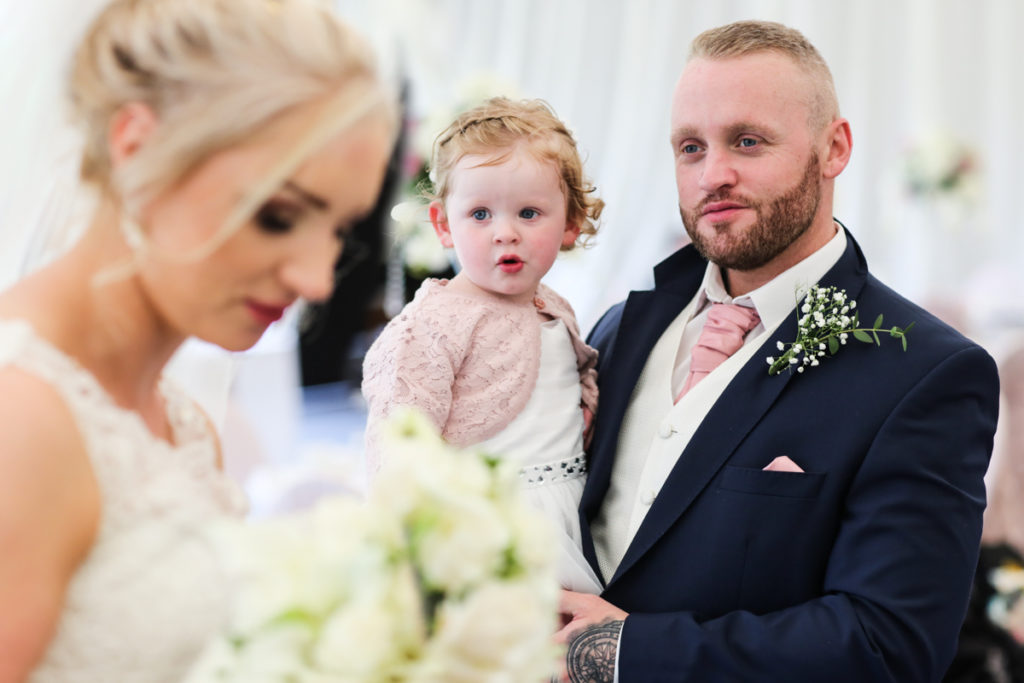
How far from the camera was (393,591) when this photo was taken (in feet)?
2.89

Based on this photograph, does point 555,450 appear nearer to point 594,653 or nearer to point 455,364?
point 455,364

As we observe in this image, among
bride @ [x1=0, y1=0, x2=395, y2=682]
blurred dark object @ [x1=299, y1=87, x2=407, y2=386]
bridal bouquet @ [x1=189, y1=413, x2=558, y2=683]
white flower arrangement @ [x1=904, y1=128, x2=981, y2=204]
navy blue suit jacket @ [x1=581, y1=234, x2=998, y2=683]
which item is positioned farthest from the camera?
white flower arrangement @ [x1=904, y1=128, x2=981, y2=204]

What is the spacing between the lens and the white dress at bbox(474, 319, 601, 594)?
1.93m

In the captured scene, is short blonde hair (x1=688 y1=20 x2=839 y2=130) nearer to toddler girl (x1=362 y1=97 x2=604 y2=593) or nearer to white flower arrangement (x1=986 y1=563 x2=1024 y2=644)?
toddler girl (x1=362 y1=97 x2=604 y2=593)

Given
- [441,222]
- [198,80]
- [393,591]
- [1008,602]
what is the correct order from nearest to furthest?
[393,591] → [198,80] → [441,222] → [1008,602]

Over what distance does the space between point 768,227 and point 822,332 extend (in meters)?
0.27

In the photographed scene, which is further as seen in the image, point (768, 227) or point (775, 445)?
point (768, 227)

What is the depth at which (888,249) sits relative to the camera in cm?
471

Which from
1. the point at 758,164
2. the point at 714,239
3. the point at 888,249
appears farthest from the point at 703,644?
the point at 888,249

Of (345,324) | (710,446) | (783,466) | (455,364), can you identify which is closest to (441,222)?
(455,364)

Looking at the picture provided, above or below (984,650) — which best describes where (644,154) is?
above

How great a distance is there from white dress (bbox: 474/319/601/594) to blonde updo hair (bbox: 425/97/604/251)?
1.04ft

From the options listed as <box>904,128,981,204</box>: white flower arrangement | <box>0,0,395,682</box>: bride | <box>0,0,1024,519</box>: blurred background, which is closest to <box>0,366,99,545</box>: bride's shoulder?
<box>0,0,395,682</box>: bride

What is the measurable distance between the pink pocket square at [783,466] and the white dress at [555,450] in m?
0.41
